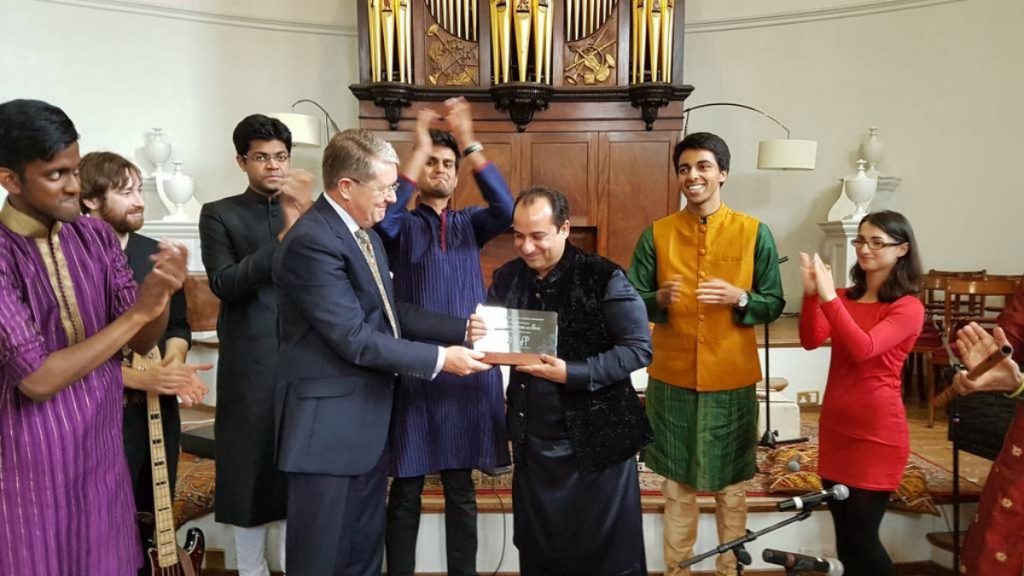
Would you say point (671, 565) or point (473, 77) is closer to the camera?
point (671, 565)

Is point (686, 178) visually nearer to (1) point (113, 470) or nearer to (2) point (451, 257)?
(2) point (451, 257)

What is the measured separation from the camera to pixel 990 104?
6.03 m

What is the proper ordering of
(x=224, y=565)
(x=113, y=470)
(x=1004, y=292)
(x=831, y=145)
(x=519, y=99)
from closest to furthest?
(x=113, y=470)
(x=224, y=565)
(x=1004, y=292)
(x=519, y=99)
(x=831, y=145)

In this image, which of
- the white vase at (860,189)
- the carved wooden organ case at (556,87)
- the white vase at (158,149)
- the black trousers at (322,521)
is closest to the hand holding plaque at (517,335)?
the black trousers at (322,521)

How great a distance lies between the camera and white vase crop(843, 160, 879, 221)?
6008 millimetres

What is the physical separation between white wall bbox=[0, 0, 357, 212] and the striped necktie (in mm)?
5319

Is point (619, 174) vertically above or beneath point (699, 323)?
above

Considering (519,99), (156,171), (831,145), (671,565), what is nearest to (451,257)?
(671,565)

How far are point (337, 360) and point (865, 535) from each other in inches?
68.6

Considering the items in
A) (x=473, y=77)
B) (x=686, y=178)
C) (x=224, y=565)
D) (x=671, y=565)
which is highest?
(x=473, y=77)

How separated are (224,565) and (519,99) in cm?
423

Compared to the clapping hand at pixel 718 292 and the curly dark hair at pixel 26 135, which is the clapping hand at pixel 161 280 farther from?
the clapping hand at pixel 718 292

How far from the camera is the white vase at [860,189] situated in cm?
601

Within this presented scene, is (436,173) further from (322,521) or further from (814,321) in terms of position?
(814,321)
